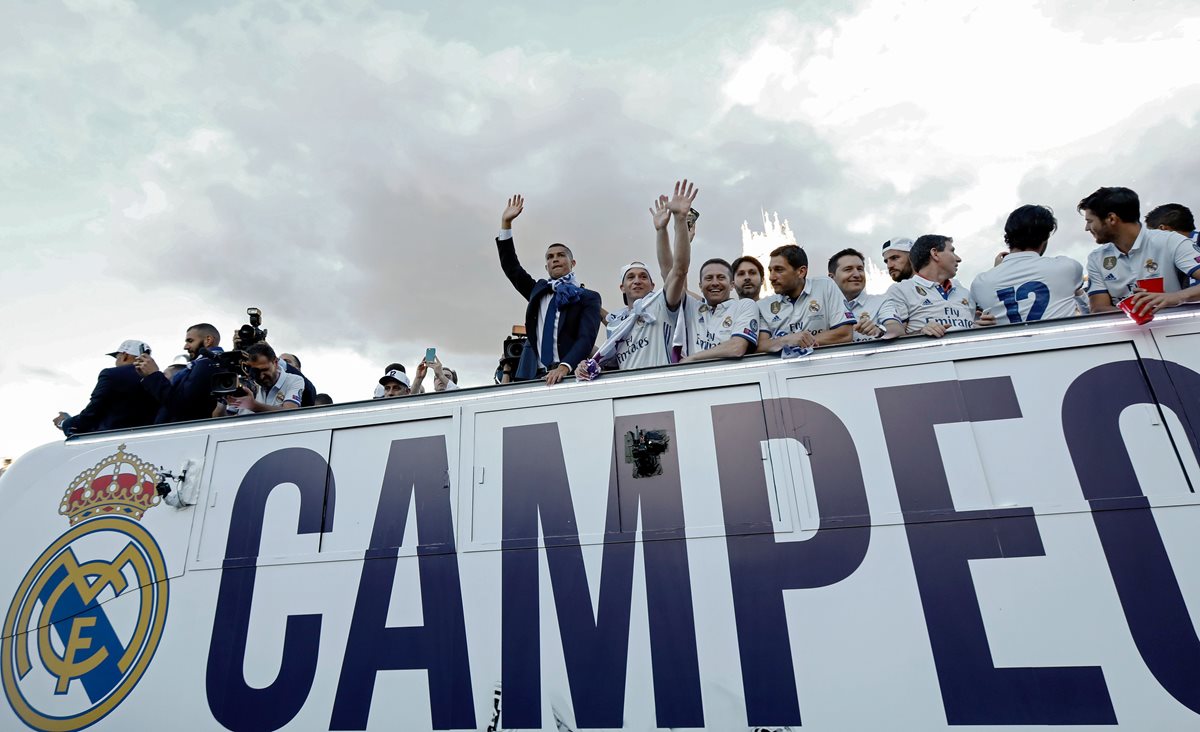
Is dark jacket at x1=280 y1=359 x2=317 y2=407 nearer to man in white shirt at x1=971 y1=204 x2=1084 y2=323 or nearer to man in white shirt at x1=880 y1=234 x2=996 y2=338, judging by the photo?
man in white shirt at x1=880 y1=234 x2=996 y2=338

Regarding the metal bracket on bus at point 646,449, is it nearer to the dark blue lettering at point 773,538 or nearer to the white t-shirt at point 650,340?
the dark blue lettering at point 773,538

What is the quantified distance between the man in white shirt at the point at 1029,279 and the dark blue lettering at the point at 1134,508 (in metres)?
0.64

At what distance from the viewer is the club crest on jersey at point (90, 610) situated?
336 cm

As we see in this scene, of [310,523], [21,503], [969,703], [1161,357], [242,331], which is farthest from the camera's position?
[242,331]

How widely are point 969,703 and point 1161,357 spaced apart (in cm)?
178

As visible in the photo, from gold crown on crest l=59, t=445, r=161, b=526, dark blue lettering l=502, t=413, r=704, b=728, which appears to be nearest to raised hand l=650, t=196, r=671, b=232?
dark blue lettering l=502, t=413, r=704, b=728

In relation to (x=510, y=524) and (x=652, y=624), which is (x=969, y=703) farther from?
(x=510, y=524)

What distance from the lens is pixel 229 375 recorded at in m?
3.91

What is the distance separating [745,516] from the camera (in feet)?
9.57

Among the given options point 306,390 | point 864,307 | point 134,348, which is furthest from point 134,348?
point 864,307

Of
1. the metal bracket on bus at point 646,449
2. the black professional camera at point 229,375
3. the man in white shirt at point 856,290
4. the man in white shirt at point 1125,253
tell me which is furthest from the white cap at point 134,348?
the man in white shirt at point 1125,253

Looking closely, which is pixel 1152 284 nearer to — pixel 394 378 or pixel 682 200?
pixel 682 200

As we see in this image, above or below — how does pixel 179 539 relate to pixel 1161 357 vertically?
below

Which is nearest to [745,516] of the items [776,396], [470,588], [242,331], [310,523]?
[776,396]
